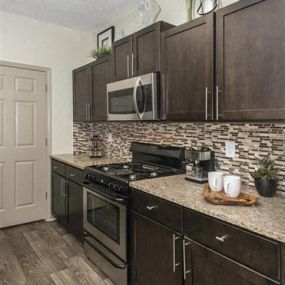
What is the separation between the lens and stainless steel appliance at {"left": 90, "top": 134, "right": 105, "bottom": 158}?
3.38m

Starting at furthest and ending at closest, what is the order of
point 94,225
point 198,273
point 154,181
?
1. point 94,225
2. point 154,181
3. point 198,273

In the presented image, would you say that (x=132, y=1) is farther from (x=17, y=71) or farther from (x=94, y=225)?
(x=94, y=225)

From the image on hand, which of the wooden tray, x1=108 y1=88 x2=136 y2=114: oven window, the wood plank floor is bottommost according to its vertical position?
the wood plank floor

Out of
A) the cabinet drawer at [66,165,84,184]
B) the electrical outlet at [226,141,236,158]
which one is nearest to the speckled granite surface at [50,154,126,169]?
the cabinet drawer at [66,165,84,184]

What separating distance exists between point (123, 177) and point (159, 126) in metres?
0.81

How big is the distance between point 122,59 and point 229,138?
1.26 m

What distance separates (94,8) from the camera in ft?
9.79

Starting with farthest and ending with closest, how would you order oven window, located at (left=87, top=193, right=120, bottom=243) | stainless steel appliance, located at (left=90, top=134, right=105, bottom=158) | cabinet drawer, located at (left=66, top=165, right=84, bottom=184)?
stainless steel appliance, located at (left=90, top=134, right=105, bottom=158), cabinet drawer, located at (left=66, top=165, right=84, bottom=184), oven window, located at (left=87, top=193, right=120, bottom=243)

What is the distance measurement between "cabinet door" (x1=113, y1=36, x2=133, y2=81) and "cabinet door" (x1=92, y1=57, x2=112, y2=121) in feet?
0.49

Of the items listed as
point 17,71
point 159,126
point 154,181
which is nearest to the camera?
point 154,181

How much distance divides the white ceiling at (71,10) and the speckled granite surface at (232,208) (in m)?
2.12

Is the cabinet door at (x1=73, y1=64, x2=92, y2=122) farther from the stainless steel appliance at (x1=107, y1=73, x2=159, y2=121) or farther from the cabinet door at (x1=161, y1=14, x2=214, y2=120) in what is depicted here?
the cabinet door at (x1=161, y1=14, x2=214, y2=120)

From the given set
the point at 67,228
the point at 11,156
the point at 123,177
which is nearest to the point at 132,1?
the point at 123,177

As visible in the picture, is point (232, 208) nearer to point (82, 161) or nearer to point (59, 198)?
point (82, 161)
